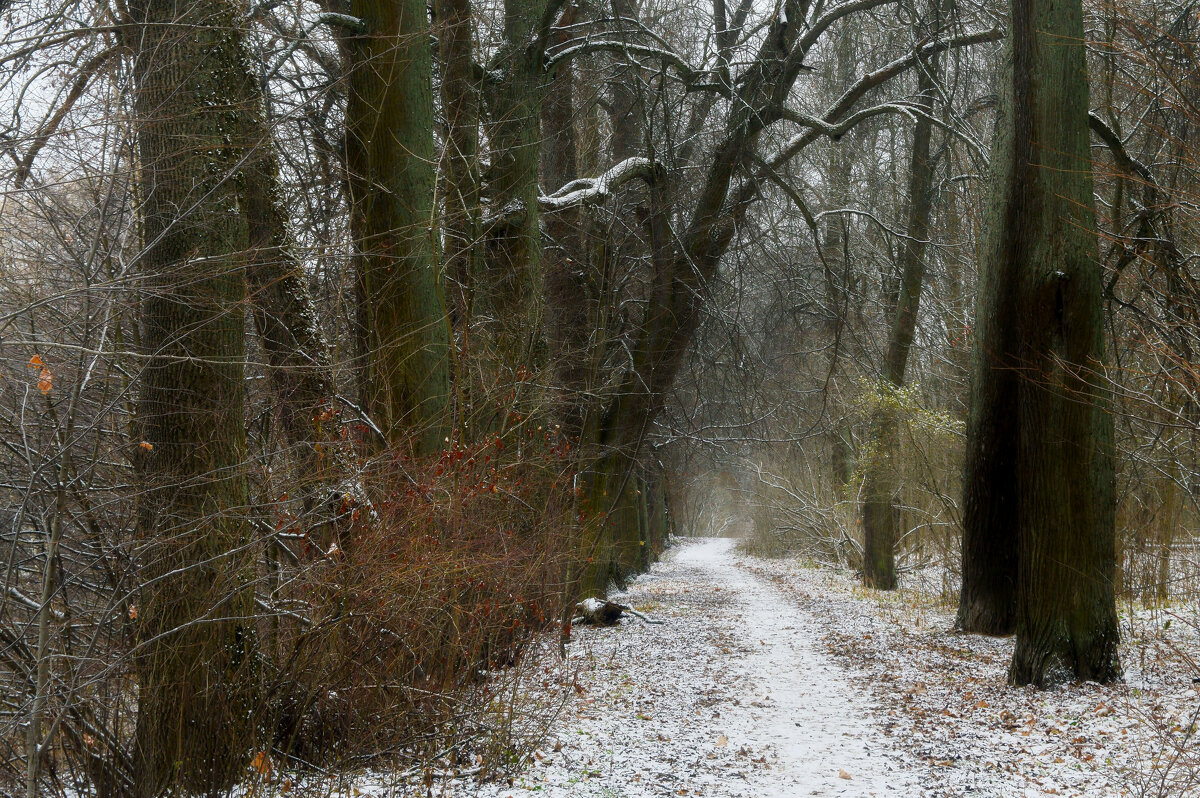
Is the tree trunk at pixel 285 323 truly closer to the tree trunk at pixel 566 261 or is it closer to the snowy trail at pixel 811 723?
the snowy trail at pixel 811 723

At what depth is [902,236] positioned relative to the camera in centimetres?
1051

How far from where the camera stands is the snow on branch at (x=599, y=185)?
35.7 ft

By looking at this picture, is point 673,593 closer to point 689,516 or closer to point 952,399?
point 952,399

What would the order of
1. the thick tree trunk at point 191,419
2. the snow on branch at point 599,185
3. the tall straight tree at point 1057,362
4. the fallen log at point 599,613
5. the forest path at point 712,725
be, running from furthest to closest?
the fallen log at point 599,613 < the snow on branch at point 599,185 < the tall straight tree at point 1057,362 < the forest path at point 712,725 < the thick tree trunk at point 191,419

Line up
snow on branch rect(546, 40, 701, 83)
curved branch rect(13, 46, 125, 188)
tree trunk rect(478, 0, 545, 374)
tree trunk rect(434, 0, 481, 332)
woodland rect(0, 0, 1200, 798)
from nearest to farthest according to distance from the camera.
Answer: curved branch rect(13, 46, 125, 188) < woodland rect(0, 0, 1200, 798) < tree trunk rect(434, 0, 481, 332) < tree trunk rect(478, 0, 545, 374) < snow on branch rect(546, 40, 701, 83)

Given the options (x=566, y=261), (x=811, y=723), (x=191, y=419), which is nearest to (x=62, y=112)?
(x=191, y=419)

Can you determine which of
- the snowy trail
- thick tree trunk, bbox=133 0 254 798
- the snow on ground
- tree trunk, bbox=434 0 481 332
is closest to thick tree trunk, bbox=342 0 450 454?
tree trunk, bbox=434 0 481 332

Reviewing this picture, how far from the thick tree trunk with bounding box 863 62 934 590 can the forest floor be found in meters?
5.67

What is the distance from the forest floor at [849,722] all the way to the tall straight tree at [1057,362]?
0.53 meters

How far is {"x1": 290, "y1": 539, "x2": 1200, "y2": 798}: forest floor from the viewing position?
16.7 feet

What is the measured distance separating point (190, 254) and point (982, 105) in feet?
30.4

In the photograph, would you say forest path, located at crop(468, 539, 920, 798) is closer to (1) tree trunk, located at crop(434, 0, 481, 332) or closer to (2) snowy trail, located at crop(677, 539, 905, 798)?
(2) snowy trail, located at crop(677, 539, 905, 798)

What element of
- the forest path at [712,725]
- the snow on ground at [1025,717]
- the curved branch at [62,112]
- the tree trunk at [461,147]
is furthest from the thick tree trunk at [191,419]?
the tree trunk at [461,147]

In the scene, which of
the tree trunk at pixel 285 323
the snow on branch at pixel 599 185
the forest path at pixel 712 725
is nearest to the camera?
the forest path at pixel 712 725
